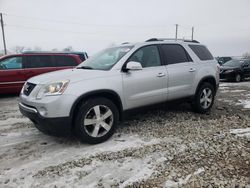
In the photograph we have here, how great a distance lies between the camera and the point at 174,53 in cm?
542

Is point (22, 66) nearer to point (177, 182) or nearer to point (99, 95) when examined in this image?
point (99, 95)

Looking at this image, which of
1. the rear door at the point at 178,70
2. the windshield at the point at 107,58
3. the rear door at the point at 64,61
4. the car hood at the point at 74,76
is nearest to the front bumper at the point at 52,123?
the car hood at the point at 74,76

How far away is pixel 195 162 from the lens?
3.48m

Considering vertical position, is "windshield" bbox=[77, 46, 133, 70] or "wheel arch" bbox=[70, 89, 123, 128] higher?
"windshield" bbox=[77, 46, 133, 70]

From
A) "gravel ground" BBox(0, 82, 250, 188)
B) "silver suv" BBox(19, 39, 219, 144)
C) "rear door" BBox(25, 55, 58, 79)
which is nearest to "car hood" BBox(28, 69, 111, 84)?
"silver suv" BBox(19, 39, 219, 144)

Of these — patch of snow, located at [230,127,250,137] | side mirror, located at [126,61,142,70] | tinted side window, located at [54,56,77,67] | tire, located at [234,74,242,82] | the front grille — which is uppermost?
side mirror, located at [126,61,142,70]

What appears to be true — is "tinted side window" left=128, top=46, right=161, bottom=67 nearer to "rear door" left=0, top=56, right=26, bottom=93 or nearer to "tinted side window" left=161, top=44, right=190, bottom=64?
"tinted side window" left=161, top=44, right=190, bottom=64

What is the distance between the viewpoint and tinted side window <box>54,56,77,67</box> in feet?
32.1

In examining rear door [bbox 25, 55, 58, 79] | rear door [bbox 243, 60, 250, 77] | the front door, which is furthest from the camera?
rear door [bbox 243, 60, 250, 77]

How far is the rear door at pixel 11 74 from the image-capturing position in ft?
28.3

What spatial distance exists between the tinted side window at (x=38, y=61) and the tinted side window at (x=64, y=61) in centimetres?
26

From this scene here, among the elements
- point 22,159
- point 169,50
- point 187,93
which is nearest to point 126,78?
point 169,50

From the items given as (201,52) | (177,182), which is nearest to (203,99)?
(201,52)

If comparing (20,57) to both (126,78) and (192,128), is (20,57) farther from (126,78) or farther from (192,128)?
(192,128)
